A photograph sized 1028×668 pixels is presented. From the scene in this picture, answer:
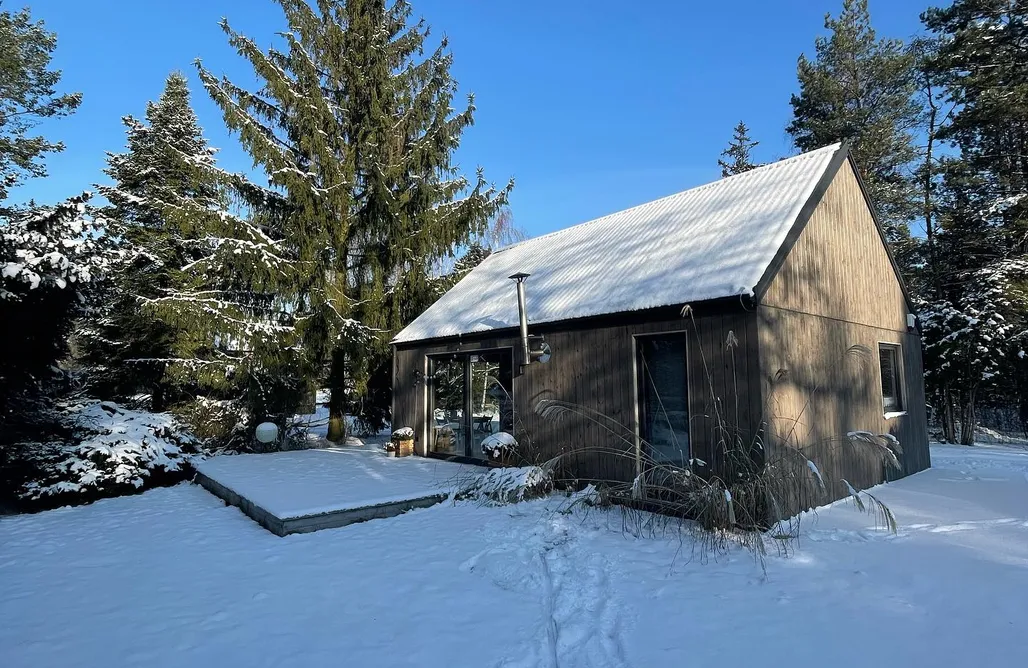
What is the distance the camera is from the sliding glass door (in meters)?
8.27

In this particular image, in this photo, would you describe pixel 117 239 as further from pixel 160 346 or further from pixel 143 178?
pixel 143 178

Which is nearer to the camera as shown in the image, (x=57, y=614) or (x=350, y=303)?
(x=57, y=614)

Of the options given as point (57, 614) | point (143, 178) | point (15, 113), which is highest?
point (15, 113)

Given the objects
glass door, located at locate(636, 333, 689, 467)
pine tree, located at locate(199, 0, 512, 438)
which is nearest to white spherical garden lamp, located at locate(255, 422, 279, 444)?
pine tree, located at locate(199, 0, 512, 438)

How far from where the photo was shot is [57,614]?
3520 mm

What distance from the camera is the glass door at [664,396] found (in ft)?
19.3

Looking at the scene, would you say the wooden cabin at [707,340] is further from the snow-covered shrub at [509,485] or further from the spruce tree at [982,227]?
the spruce tree at [982,227]

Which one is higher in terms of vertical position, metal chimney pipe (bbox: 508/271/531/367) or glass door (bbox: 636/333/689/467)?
metal chimney pipe (bbox: 508/271/531/367)

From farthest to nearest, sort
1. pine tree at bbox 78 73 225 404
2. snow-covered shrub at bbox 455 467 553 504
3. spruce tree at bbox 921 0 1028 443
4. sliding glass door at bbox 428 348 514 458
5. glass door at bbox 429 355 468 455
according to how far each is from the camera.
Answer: pine tree at bbox 78 73 225 404, spruce tree at bbox 921 0 1028 443, glass door at bbox 429 355 468 455, sliding glass door at bbox 428 348 514 458, snow-covered shrub at bbox 455 467 553 504

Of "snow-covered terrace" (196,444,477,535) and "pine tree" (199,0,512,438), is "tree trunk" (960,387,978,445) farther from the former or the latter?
"snow-covered terrace" (196,444,477,535)

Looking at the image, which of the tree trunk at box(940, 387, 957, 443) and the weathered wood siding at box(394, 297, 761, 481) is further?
the tree trunk at box(940, 387, 957, 443)

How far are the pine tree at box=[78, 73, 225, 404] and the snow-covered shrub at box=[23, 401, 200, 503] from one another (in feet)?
10.6

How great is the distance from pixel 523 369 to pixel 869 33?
19.0 meters

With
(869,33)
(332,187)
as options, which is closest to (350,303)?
(332,187)
